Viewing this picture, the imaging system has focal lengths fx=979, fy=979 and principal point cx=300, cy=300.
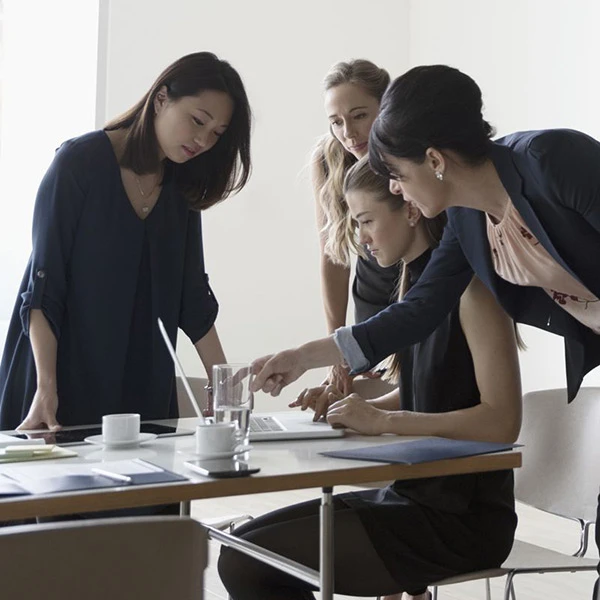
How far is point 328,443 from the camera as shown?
66.6 inches

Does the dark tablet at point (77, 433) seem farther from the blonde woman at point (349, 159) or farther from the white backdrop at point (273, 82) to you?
the white backdrop at point (273, 82)

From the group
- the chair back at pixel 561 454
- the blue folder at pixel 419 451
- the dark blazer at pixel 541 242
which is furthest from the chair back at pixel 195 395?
the blue folder at pixel 419 451

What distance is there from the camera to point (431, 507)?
1.72 meters

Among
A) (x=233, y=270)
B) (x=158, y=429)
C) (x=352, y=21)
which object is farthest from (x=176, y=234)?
(x=352, y=21)

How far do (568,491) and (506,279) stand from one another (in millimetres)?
596

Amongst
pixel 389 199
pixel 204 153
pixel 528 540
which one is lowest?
pixel 528 540

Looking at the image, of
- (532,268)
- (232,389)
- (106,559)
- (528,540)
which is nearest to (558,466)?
(532,268)

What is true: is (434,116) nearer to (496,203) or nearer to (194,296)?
(496,203)

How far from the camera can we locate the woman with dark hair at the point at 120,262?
197 cm

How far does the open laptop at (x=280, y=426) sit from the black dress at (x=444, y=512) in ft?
0.42

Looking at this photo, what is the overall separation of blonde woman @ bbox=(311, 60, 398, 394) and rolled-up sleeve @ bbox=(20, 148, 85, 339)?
2.94 ft

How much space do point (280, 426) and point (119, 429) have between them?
34cm

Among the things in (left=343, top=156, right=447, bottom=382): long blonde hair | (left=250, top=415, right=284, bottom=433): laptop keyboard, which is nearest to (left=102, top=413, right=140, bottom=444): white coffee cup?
(left=250, top=415, right=284, bottom=433): laptop keyboard

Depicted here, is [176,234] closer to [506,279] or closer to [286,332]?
[506,279]
